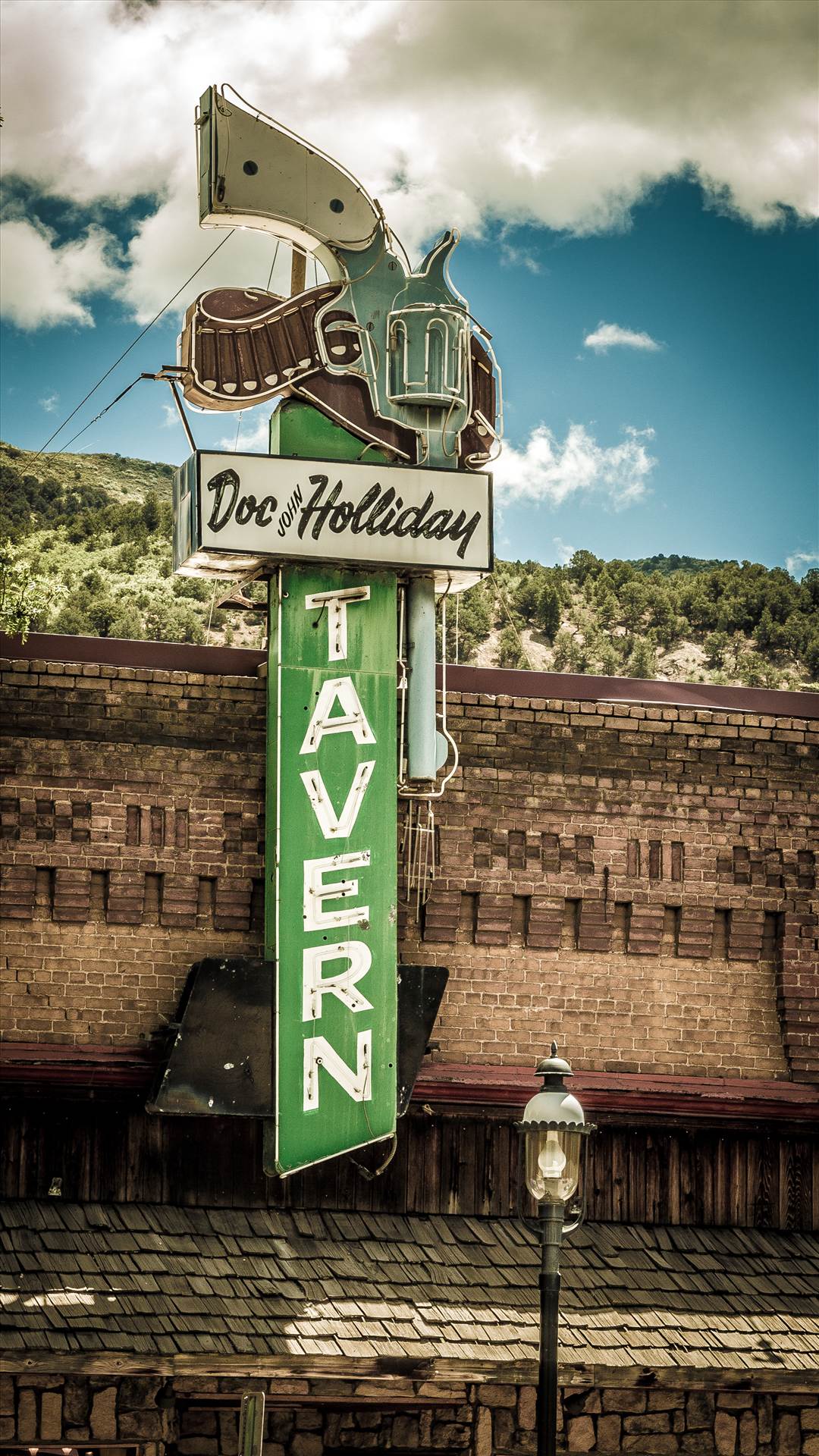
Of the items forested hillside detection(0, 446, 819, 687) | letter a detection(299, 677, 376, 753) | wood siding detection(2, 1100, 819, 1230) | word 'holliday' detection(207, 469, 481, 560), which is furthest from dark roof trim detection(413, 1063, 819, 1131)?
forested hillside detection(0, 446, 819, 687)

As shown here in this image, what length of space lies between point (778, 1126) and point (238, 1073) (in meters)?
4.40

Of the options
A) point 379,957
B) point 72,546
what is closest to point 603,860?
point 379,957

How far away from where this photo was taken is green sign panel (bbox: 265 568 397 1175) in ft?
43.2

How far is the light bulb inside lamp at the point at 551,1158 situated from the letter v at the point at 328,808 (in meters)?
3.49

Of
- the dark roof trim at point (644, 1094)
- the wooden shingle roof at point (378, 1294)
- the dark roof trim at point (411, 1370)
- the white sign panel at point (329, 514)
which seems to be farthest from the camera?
the dark roof trim at point (644, 1094)

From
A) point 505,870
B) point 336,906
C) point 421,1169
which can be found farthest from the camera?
point 505,870

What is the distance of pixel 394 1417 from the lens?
12.9 metres

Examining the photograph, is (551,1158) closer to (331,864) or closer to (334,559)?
(331,864)

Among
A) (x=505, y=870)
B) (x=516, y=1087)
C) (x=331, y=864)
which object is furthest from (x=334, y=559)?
(x=516, y=1087)

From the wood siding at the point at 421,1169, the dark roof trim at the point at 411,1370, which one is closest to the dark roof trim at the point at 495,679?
the wood siding at the point at 421,1169

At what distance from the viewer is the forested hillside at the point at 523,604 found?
3547 centimetres

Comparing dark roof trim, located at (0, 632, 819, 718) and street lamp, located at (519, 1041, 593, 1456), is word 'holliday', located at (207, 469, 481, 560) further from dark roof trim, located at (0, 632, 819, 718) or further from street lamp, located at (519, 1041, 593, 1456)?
street lamp, located at (519, 1041, 593, 1456)

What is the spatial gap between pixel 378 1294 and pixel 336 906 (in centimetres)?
272

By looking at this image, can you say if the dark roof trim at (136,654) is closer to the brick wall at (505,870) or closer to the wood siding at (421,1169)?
the brick wall at (505,870)
